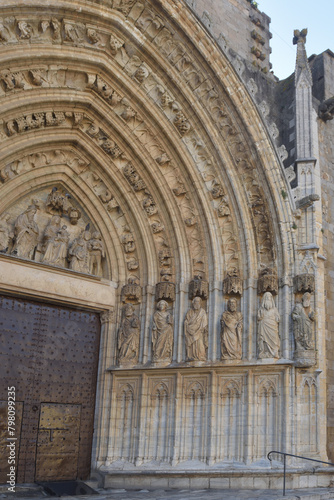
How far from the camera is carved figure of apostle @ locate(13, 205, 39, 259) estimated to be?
8508mm

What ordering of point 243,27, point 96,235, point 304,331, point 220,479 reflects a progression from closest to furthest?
point 220,479, point 304,331, point 96,235, point 243,27

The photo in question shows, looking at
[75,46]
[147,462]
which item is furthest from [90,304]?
[75,46]

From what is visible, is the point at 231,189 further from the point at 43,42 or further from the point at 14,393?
the point at 14,393

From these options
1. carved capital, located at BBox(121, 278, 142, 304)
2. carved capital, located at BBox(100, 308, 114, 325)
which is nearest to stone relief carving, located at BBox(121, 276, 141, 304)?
carved capital, located at BBox(121, 278, 142, 304)

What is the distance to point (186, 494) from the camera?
7215 millimetres

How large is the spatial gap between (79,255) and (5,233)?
1257 millimetres

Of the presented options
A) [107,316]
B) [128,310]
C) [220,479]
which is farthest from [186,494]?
[107,316]

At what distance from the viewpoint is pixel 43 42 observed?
8148mm

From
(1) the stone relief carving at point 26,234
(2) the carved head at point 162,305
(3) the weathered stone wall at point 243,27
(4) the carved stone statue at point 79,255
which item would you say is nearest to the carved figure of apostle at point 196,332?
(2) the carved head at point 162,305

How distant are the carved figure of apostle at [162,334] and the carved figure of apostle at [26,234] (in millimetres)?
2220

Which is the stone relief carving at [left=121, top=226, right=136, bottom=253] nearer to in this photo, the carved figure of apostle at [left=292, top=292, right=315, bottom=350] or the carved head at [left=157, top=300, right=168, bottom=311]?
the carved head at [left=157, top=300, right=168, bottom=311]

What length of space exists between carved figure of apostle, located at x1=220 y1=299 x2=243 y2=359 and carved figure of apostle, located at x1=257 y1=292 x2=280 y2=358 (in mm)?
306

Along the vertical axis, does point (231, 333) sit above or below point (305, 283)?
below

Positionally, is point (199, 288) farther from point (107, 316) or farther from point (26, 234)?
point (26, 234)
